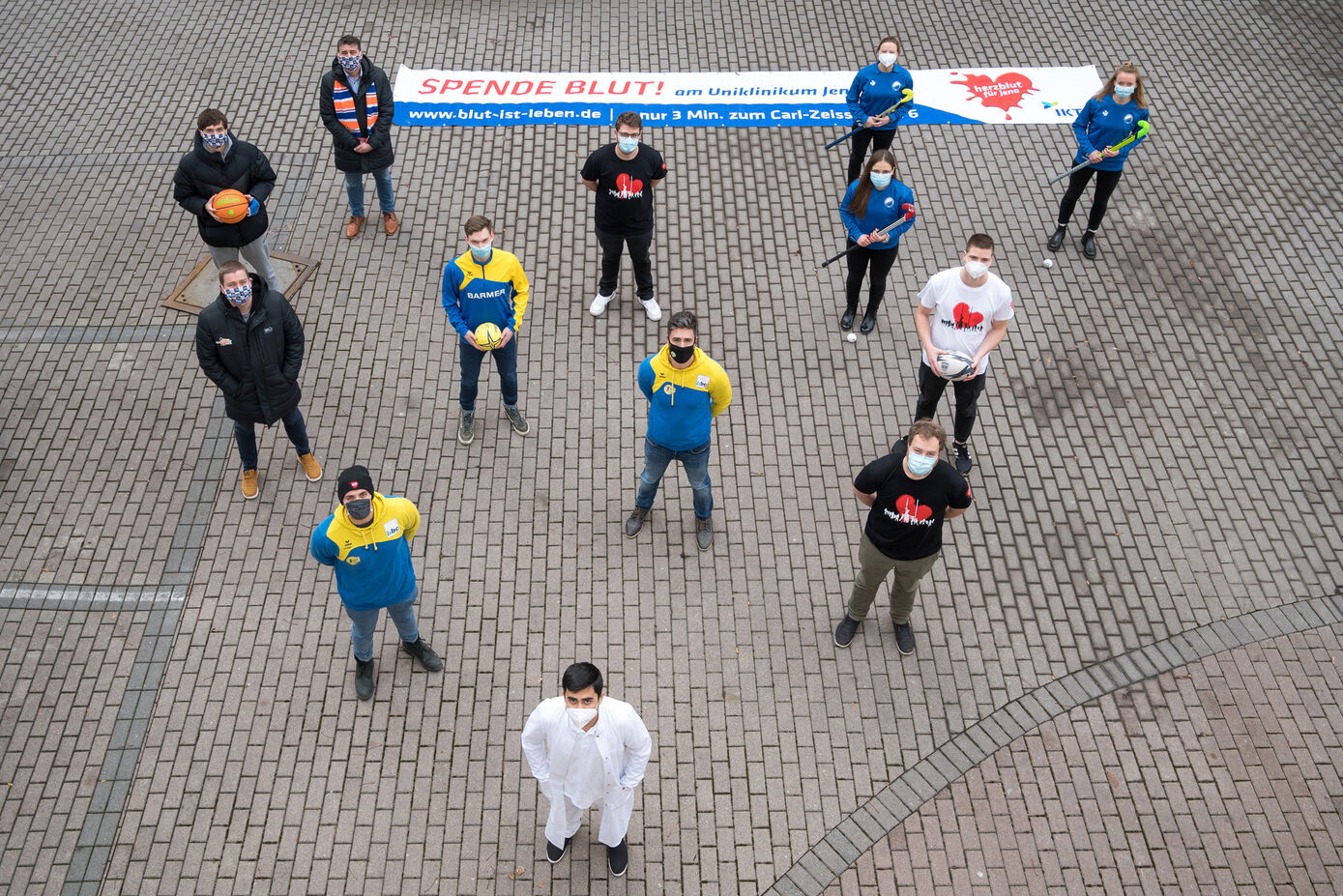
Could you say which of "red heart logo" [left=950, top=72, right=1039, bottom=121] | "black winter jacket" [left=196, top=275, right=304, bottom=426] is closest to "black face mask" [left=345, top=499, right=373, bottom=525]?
"black winter jacket" [left=196, top=275, right=304, bottom=426]

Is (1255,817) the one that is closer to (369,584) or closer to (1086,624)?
(1086,624)

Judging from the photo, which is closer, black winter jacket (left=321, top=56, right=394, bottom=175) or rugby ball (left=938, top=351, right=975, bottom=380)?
rugby ball (left=938, top=351, right=975, bottom=380)

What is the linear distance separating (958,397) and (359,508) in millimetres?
4479

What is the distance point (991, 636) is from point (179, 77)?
1068 centimetres

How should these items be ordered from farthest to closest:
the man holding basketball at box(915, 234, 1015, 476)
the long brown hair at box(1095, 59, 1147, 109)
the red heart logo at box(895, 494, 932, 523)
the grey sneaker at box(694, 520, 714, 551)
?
1. the long brown hair at box(1095, 59, 1147, 109)
2. the grey sneaker at box(694, 520, 714, 551)
3. the man holding basketball at box(915, 234, 1015, 476)
4. the red heart logo at box(895, 494, 932, 523)

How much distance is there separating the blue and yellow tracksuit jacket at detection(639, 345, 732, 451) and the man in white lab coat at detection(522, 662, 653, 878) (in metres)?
2.02

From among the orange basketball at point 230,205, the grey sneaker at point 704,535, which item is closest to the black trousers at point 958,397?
the grey sneaker at point 704,535

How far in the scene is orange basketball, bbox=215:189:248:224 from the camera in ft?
26.3

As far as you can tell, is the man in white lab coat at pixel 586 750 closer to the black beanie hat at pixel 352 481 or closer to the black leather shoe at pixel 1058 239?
the black beanie hat at pixel 352 481

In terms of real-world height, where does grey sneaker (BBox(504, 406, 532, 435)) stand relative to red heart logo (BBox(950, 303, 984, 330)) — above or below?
below

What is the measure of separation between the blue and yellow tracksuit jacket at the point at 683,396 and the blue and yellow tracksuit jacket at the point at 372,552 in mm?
1709

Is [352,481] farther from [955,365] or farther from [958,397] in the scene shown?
[958,397]

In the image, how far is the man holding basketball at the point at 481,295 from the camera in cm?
720

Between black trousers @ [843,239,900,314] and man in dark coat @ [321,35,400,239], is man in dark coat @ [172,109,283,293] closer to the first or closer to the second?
man in dark coat @ [321,35,400,239]
